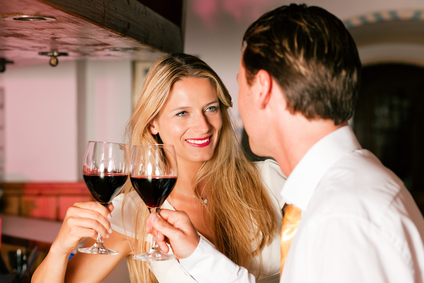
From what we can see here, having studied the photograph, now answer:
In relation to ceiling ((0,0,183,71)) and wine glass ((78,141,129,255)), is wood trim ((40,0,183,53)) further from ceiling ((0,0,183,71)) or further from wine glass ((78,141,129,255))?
wine glass ((78,141,129,255))

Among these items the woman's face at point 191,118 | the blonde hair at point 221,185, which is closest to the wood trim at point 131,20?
the blonde hair at point 221,185

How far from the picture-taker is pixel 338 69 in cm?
94

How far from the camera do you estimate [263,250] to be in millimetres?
1766

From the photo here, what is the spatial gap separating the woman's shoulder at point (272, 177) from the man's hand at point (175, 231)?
0.77 m

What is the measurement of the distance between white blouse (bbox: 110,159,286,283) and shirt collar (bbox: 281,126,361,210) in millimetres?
754

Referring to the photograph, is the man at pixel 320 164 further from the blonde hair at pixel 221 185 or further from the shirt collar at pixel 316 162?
the blonde hair at pixel 221 185

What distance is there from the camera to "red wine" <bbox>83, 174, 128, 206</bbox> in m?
1.17

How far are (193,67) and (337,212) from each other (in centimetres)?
122

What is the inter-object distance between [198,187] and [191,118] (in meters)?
0.37

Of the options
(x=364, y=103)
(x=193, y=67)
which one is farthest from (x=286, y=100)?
(x=364, y=103)

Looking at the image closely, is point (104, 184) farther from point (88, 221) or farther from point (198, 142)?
point (198, 142)

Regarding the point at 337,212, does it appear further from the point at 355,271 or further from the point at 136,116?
the point at 136,116

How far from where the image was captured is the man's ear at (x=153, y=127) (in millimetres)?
1918

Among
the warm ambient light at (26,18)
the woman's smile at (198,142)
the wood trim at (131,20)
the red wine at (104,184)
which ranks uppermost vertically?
the wood trim at (131,20)
